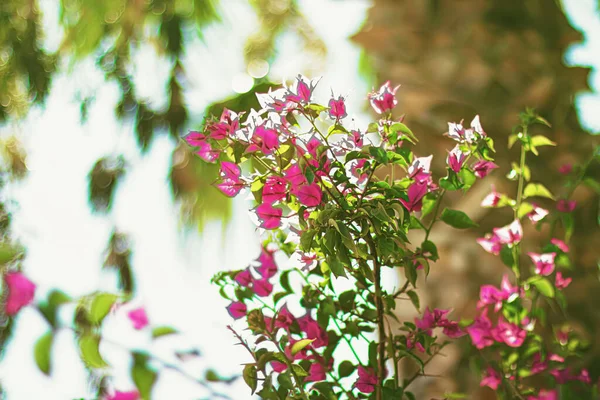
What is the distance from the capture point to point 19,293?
2.25ft

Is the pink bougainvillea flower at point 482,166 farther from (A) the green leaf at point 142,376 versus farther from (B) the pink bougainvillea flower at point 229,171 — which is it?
(A) the green leaf at point 142,376

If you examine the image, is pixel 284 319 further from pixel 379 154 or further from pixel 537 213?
pixel 537 213

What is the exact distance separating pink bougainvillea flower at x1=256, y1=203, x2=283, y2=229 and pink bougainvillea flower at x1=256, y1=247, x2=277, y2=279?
0.41 ft

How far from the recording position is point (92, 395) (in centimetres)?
149

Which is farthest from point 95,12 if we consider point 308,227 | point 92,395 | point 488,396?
point 308,227

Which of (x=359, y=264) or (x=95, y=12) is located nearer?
(x=359, y=264)

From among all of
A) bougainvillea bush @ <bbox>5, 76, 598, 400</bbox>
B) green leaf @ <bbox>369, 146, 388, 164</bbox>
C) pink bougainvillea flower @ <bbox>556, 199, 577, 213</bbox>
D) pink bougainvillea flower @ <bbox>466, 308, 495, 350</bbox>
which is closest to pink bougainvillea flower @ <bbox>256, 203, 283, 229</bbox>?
bougainvillea bush @ <bbox>5, 76, 598, 400</bbox>

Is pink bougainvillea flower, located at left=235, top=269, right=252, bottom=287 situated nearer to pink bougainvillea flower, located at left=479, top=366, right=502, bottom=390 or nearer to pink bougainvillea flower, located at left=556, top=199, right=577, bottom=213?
pink bougainvillea flower, located at left=479, top=366, right=502, bottom=390

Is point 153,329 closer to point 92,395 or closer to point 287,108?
point 287,108

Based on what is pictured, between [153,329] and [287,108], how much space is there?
0.89 feet

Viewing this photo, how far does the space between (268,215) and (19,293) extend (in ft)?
0.91

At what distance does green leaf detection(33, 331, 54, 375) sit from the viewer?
0.57 m

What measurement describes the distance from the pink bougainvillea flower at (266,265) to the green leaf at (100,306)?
0.57 ft

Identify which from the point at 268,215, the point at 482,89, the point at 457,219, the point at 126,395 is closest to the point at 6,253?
the point at 268,215
